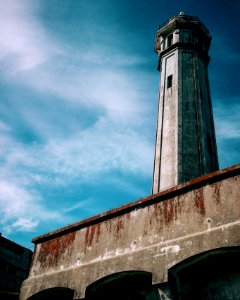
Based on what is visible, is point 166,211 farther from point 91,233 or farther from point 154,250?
point 91,233

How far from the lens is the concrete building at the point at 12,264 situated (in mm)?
18375

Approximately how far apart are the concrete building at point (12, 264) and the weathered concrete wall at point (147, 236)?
1122cm

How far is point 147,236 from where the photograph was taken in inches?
269

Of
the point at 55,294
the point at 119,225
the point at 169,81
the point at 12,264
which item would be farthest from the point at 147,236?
the point at 12,264

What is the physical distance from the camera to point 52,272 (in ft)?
26.8

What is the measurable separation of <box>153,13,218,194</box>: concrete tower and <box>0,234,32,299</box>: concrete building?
11618 millimetres

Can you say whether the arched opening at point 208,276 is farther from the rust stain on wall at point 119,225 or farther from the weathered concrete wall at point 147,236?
the rust stain on wall at point 119,225

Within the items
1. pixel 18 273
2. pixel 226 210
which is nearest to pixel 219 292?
pixel 226 210

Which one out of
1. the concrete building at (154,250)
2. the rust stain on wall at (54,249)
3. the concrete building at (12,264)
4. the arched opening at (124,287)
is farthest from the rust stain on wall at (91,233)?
the concrete building at (12,264)

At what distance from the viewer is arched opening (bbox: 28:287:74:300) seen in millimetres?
7813

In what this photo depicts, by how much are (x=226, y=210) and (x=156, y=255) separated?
1.66 meters

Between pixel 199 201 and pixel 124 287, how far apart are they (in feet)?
8.80

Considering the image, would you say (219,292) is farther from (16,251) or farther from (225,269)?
(16,251)

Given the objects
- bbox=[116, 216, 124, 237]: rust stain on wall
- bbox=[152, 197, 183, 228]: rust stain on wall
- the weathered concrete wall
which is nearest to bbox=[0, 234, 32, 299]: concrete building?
the weathered concrete wall
